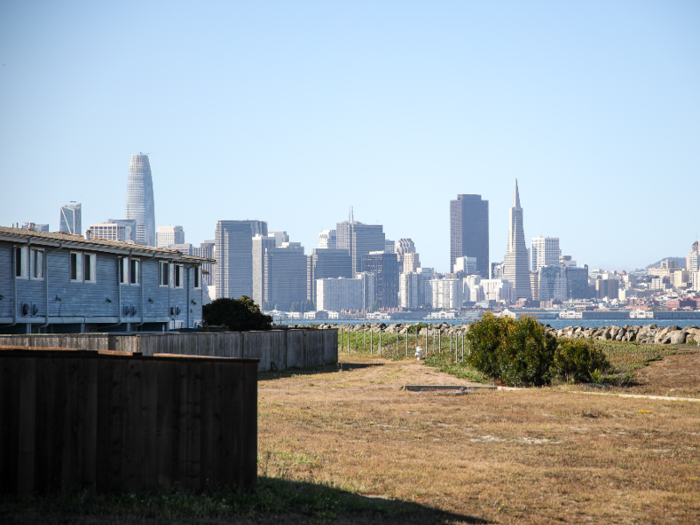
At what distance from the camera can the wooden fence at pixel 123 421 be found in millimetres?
7918

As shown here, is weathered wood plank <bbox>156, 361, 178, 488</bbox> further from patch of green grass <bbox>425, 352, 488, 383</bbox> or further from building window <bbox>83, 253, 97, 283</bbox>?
building window <bbox>83, 253, 97, 283</bbox>

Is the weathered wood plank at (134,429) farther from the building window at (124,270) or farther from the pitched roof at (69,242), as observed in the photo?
the building window at (124,270)

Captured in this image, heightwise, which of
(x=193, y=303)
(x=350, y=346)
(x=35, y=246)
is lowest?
(x=350, y=346)

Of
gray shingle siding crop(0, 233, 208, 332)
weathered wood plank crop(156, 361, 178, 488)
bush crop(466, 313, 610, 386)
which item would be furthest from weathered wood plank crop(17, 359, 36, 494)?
gray shingle siding crop(0, 233, 208, 332)

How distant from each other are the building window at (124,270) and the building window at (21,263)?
6.22m

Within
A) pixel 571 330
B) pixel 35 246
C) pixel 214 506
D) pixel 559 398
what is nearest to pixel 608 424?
pixel 559 398

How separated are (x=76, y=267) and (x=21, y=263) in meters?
3.30

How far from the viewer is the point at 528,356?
1080 inches

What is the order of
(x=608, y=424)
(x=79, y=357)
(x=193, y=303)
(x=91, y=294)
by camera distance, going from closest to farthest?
(x=79, y=357)
(x=608, y=424)
(x=91, y=294)
(x=193, y=303)

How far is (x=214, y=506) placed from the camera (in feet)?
27.3

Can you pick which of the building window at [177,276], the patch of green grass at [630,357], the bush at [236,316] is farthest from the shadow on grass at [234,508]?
the bush at [236,316]

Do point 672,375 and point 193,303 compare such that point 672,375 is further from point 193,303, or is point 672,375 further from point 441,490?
point 193,303

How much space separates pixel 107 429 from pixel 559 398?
1716 cm

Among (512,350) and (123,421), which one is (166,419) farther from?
(512,350)
